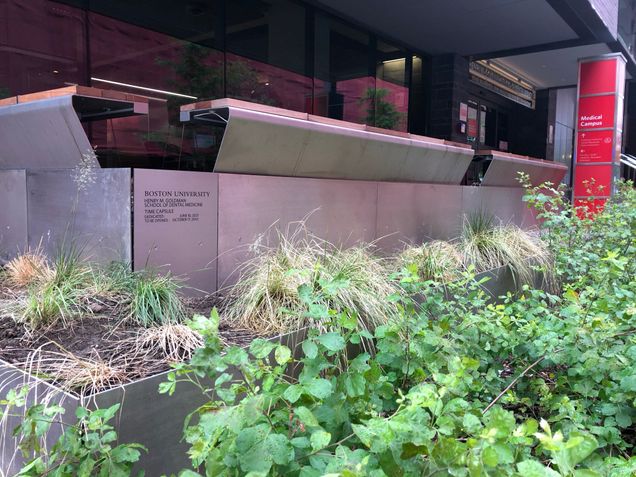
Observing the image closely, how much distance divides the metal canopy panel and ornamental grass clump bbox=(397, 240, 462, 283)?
302 cm

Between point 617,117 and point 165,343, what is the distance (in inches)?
466

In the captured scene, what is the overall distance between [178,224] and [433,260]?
7.61ft

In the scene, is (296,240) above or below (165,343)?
→ above

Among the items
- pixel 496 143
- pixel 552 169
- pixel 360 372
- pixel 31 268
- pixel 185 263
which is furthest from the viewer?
pixel 496 143

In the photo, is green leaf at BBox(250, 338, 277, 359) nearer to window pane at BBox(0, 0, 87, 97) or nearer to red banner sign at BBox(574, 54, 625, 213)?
window pane at BBox(0, 0, 87, 97)

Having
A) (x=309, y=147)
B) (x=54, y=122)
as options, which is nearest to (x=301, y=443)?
(x=54, y=122)

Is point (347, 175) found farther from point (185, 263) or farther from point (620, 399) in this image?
point (620, 399)

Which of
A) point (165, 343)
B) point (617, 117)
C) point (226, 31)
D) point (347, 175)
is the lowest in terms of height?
point (165, 343)

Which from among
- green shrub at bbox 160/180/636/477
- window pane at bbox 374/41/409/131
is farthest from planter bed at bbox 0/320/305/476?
window pane at bbox 374/41/409/131

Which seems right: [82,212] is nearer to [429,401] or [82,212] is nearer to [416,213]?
[429,401]

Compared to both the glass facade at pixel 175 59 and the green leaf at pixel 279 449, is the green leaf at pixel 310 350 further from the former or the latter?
the glass facade at pixel 175 59

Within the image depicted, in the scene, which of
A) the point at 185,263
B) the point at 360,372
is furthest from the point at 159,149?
the point at 360,372

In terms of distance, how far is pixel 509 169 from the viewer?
9.28 m

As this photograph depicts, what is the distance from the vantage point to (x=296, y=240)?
5.49 metres
